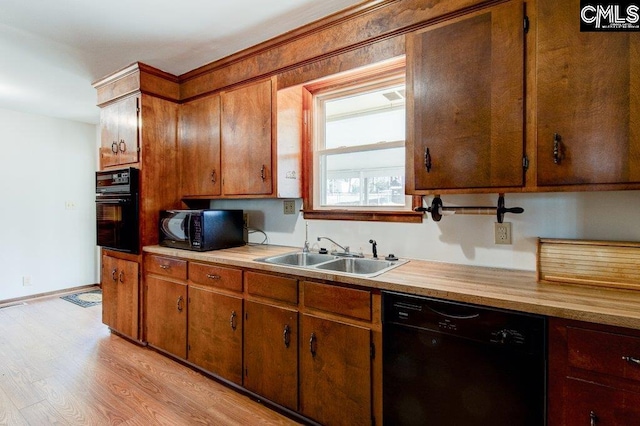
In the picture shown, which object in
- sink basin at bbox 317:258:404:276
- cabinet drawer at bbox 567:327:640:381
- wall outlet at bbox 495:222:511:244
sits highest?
wall outlet at bbox 495:222:511:244

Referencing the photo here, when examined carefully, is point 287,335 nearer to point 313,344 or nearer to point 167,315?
point 313,344

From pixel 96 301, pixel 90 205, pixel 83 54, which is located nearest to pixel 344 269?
pixel 83 54

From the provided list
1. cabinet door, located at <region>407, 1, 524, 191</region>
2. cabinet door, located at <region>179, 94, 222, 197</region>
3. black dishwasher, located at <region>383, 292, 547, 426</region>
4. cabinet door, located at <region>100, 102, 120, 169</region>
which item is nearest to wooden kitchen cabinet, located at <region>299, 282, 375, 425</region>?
black dishwasher, located at <region>383, 292, 547, 426</region>

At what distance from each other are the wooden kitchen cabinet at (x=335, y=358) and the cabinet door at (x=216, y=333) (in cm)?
51

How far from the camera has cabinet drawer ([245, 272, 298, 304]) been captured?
1.88 meters

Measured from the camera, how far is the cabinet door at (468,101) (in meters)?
1.50

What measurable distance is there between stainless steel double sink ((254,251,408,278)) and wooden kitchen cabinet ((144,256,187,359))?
0.76 metres

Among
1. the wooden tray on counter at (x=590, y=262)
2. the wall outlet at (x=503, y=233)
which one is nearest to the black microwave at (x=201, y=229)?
the wall outlet at (x=503, y=233)

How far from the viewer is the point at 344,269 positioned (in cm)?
223

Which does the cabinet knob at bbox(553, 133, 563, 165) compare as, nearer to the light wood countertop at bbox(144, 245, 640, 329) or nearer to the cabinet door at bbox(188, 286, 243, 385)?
the light wood countertop at bbox(144, 245, 640, 329)

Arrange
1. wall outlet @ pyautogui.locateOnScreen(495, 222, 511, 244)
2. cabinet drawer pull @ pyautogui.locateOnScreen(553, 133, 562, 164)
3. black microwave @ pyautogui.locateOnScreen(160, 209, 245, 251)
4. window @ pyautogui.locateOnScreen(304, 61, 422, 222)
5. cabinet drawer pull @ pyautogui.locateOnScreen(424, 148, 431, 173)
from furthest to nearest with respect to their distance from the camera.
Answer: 1. black microwave @ pyautogui.locateOnScreen(160, 209, 245, 251)
2. window @ pyautogui.locateOnScreen(304, 61, 422, 222)
3. wall outlet @ pyautogui.locateOnScreen(495, 222, 511, 244)
4. cabinet drawer pull @ pyautogui.locateOnScreen(424, 148, 431, 173)
5. cabinet drawer pull @ pyautogui.locateOnScreen(553, 133, 562, 164)

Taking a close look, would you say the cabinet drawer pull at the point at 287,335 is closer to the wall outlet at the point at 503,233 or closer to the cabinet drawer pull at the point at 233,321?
the cabinet drawer pull at the point at 233,321

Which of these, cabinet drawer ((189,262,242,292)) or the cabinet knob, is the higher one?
the cabinet knob

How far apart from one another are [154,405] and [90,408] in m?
0.37
